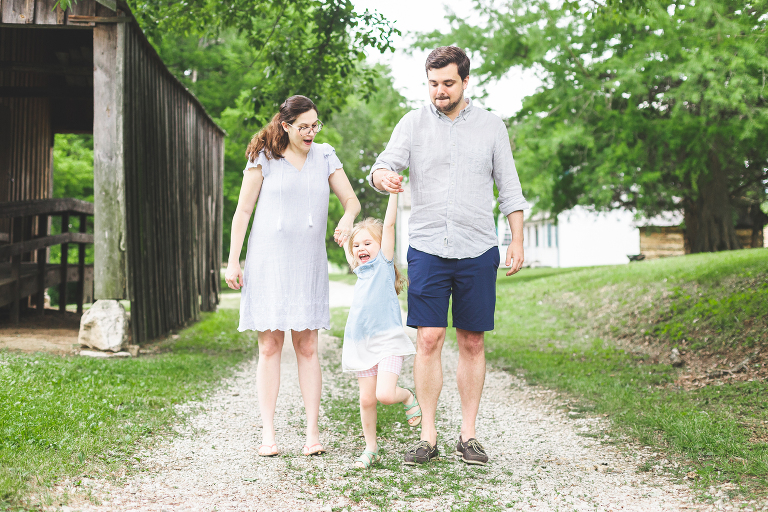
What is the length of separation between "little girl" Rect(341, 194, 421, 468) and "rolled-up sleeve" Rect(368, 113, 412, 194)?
179 millimetres

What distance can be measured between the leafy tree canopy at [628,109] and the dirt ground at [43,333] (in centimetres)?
993

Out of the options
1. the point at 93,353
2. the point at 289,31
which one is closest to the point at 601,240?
the point at 289,31

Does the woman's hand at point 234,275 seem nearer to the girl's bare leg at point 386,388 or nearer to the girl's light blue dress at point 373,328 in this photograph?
the girl's light blue dress at point 373,328

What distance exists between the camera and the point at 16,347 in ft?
24.8

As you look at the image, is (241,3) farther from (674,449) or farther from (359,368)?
(674,449)

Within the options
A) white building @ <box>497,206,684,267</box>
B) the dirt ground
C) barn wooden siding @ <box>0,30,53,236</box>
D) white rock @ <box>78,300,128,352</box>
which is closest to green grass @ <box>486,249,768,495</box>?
white rock @ <box>78,300,128,352</box>

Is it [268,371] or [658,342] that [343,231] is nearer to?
[268,371]

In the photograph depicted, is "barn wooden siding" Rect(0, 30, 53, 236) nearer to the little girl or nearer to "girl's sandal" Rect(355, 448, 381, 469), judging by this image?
the little girl

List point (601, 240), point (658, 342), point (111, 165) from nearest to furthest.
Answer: point (111, 165)
point (658, 342)
point (601, 240)

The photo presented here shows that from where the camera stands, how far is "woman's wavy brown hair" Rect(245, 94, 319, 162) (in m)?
4.06

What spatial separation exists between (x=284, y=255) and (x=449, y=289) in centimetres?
100

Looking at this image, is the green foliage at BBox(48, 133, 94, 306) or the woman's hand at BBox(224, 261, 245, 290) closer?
the woman's hand at BBox(224, 261, 245, 290)

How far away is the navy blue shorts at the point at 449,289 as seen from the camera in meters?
3.88

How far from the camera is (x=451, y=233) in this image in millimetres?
3877
